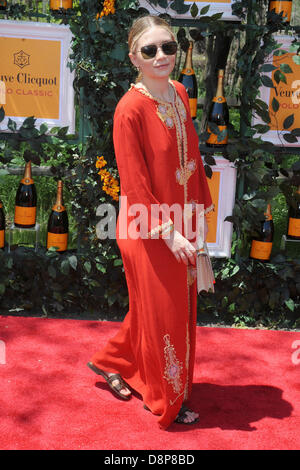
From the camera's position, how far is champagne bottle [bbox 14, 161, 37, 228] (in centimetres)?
458

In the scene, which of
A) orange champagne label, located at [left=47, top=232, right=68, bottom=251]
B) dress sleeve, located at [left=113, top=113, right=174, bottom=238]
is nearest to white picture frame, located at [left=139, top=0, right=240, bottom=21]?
orange champagne label, located at [left=47, top=232, right=68, bottom=251]

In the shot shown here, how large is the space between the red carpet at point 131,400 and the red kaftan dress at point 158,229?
173mm

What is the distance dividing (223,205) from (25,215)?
1.37m

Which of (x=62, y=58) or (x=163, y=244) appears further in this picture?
(x=62, y=58)

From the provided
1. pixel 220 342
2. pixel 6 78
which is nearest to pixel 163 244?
pixel 220 342

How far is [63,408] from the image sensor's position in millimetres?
3211

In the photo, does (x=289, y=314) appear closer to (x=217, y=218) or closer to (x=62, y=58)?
(x=217, y=218)

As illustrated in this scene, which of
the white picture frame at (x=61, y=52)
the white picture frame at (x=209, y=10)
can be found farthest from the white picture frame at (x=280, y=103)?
the white picture frame at (x=61, y=52)

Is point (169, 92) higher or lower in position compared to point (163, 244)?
higher

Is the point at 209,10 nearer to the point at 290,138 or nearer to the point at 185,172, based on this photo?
the point at 290,138

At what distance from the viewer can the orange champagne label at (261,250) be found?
4.59 metres
